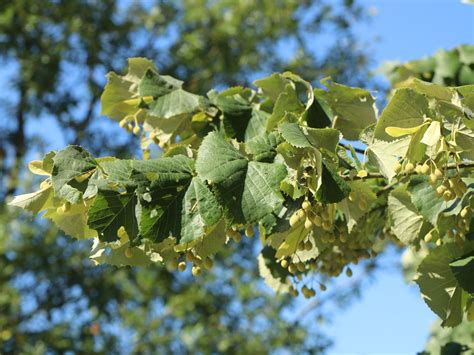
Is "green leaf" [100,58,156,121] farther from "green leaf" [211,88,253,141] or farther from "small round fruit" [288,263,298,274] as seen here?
"small round fruit" [288,263,298,274]

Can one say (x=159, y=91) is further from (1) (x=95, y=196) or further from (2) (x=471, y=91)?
(2) (x=471, y=91)

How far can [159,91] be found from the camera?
6.98ft

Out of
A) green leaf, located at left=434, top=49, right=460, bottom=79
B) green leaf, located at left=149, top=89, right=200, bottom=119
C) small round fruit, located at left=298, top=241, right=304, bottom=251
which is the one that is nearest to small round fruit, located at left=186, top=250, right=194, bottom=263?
small round fruit, located at left=298, top=241, right=304, bottom=251

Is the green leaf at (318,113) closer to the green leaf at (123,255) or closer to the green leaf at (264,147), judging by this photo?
the green leaf at (264,147)

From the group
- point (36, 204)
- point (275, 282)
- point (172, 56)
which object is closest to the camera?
point (36, 204)

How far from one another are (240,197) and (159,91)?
0.75 metres

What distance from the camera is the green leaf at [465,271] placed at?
1713mm

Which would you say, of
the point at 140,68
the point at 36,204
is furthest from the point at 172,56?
the point at 36,204

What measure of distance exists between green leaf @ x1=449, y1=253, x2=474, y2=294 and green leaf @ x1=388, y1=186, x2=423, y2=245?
0.20 metres

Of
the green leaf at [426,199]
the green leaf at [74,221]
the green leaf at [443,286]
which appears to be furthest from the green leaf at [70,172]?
the green leaf at [443,286]

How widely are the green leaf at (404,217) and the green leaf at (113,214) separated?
744mm

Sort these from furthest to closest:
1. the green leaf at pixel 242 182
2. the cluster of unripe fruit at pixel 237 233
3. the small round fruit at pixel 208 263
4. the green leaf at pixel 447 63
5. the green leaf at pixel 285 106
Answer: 1. the green leaf at pixel 447 63
2. the green leaf at pixel 285 106
3. the small round fruit at pixel 208 263
4. the cluster of unripe fruit at pixel 237 233
5. the green leaf at pixel 242 182

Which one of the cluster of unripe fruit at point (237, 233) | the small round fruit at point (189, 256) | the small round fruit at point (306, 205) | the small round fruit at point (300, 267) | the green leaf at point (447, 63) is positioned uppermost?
the green leaf at point (447, 63)

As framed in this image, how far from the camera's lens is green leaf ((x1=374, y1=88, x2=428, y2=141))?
1.57 m
